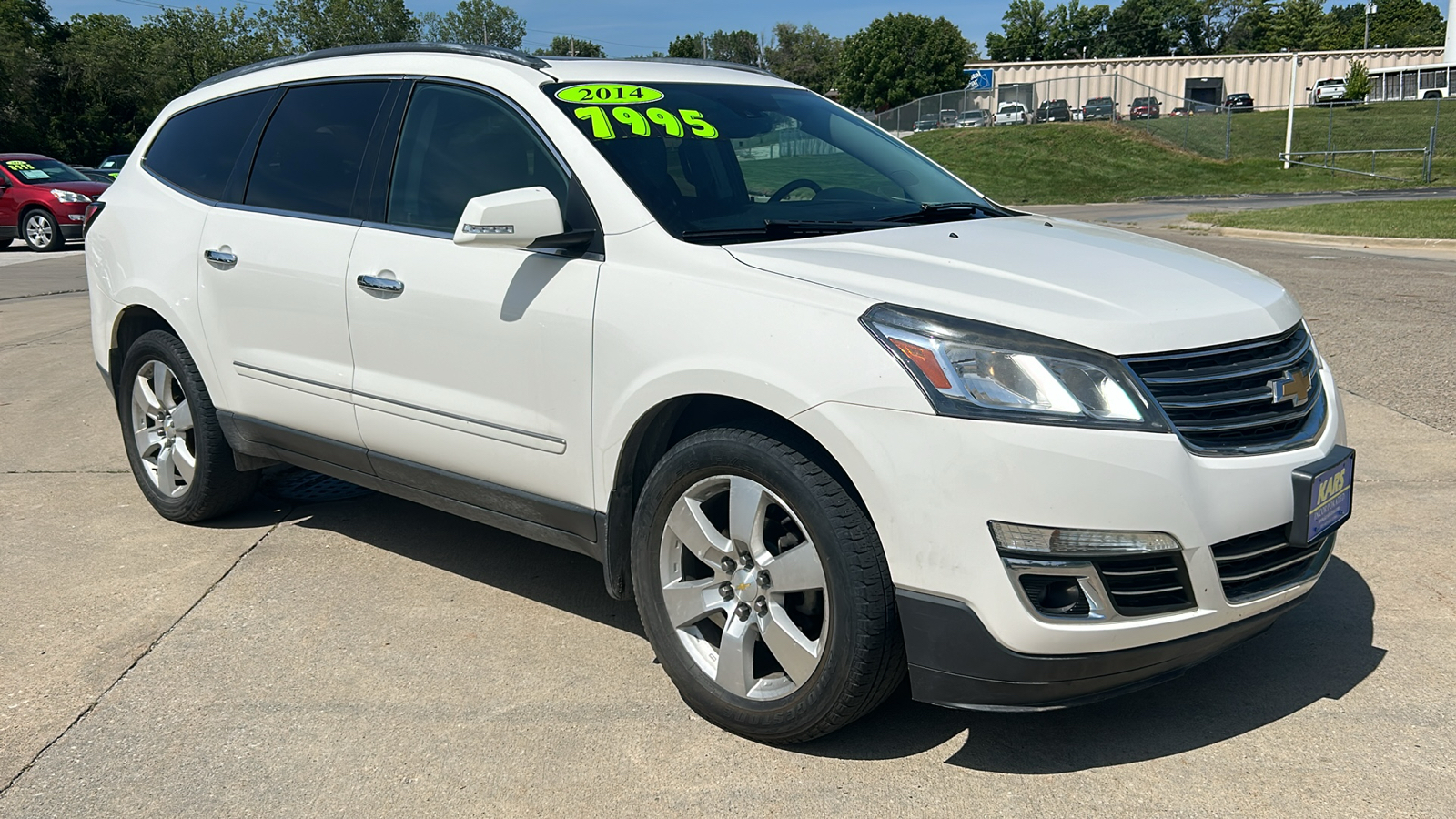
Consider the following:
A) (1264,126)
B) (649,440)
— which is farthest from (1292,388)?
(1264,126)

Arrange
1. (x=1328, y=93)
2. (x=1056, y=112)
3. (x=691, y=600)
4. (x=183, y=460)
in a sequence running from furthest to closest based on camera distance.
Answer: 1. (x=1328, y=93)
2. (x=1056, y=112)
3. (x=183, y=460)
4. (x=691, y=600)

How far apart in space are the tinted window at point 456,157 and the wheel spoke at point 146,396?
6.18 feet

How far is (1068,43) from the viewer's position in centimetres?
12988

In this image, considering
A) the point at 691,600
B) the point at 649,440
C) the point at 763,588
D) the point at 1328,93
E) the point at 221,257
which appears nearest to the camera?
the point at 763,588

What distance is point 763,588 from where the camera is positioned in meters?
3.14

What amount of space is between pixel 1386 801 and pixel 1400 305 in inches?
334

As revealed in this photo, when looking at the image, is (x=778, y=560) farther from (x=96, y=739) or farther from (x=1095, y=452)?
(x=96, y=739)

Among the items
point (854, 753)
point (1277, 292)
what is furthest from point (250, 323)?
point (1277, 292)

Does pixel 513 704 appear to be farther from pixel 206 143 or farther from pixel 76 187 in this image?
pixel 76 187

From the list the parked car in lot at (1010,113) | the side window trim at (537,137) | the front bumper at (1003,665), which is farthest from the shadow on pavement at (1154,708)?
the parked car in lot at (1010,113)

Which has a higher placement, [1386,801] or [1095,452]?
[1095,452]

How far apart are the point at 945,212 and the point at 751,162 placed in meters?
0.68

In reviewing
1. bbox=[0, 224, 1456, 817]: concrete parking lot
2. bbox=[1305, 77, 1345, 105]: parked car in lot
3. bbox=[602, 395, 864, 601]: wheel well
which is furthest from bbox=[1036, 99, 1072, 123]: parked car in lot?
bbox=[602, 395, 864, 601]: wheel well

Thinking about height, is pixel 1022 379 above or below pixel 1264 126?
below
